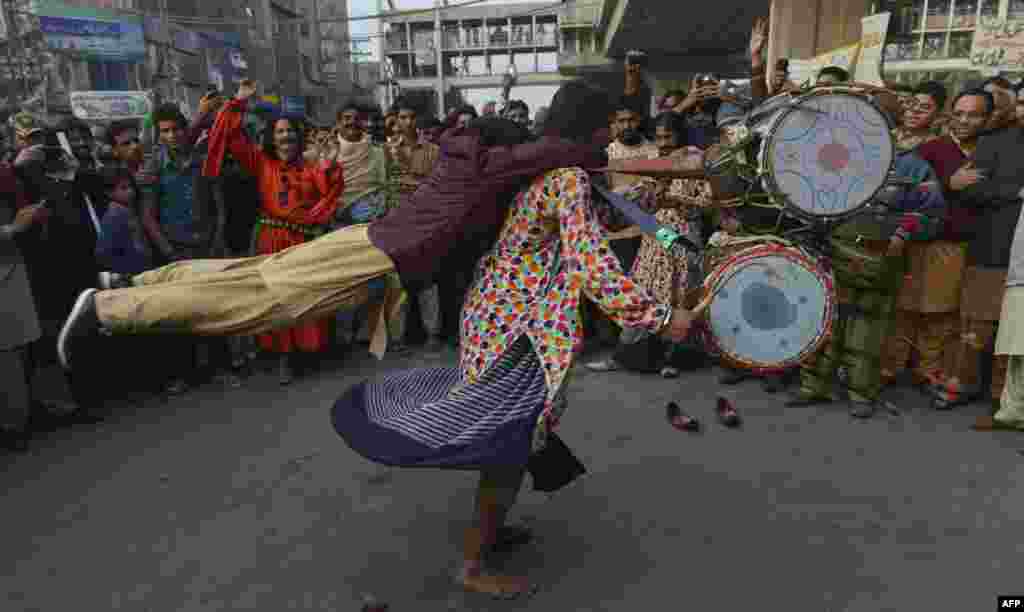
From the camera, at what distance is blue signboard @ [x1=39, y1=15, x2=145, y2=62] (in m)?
16.1

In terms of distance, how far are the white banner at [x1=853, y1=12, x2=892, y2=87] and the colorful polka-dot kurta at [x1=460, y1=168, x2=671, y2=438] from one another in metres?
3.54

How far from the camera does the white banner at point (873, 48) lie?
4.72 metres

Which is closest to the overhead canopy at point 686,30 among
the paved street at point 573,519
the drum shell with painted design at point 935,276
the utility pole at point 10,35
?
the drum shell with painted design at point 935,276

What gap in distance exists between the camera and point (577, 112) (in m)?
2.17

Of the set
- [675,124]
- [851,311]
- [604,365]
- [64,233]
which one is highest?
[675,124]

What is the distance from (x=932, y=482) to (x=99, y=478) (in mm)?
4076

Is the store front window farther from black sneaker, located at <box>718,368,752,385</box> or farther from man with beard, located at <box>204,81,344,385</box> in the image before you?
man with beard, located at <box>204,81,344,385</box>

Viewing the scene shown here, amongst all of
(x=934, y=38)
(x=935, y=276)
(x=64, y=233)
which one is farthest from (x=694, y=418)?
(x=934, y=38)

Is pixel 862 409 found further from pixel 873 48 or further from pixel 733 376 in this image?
pixel 873 48

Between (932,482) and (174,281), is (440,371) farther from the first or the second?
(932,482)

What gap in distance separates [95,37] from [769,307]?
1960 cm

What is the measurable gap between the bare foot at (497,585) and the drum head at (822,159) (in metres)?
1.83

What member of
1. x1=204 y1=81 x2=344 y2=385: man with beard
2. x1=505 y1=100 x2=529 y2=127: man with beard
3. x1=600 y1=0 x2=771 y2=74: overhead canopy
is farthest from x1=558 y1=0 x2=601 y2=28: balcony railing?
x1=204 y1=81 x2=344 y2=385: man with beard

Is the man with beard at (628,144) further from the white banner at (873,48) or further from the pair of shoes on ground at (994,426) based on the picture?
the pair of shoes on ground at (994,426)
